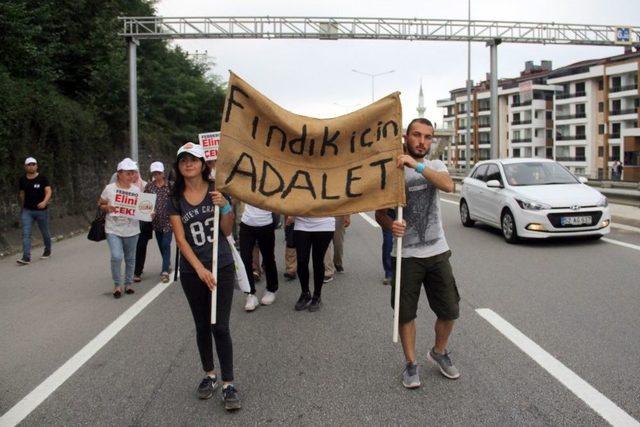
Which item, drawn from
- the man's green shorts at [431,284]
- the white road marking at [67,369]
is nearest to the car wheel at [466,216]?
the white road marking at [67,369]

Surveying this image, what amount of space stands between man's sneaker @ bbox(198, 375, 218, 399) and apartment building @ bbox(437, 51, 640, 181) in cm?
5301

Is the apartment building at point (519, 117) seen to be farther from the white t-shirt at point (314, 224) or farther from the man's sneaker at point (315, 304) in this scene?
the man's sneaker at point (315, 304)

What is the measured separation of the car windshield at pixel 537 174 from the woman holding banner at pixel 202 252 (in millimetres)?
9079

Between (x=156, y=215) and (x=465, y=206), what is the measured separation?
843cm

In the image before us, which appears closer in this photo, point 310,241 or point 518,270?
point 310,241

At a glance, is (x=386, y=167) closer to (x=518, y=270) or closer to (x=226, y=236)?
(x=226, y=236)

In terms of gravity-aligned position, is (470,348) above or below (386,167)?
below

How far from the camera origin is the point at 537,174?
40.2 feet

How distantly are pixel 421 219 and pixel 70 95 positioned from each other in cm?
2052

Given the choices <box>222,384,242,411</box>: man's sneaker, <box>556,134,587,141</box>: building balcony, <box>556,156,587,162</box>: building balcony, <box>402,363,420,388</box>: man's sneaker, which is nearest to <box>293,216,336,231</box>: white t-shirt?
<box>402,363,420,388</box>: man's sneaker

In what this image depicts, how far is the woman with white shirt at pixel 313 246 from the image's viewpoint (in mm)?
6633

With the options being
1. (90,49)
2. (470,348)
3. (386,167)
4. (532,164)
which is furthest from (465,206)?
(90,49)

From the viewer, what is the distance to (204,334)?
4203mm

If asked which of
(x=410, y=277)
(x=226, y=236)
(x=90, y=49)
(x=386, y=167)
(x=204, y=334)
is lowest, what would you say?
(x=204, y=334)
